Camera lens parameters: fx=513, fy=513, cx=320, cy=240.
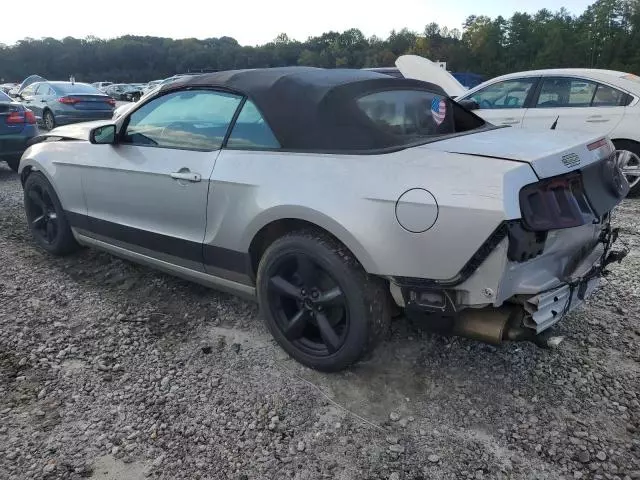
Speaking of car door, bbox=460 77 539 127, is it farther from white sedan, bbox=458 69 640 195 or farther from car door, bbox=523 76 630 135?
car door, bbox=523 76 630 135

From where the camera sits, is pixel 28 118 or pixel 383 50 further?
pixel 383 50

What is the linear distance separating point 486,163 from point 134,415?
1992 mm

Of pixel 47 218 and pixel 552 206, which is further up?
pixel 552 206

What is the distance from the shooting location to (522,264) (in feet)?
7.29

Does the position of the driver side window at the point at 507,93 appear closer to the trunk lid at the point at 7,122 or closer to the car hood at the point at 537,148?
the car hood at the point at 537,148

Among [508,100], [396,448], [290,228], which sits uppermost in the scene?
[508,100]

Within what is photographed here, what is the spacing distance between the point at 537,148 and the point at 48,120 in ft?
45.8

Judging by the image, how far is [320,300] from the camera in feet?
8.63

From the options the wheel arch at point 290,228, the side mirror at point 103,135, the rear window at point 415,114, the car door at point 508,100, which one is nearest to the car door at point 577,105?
the car door at point 508,100

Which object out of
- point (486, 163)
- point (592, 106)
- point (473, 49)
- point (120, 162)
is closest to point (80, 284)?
point (120, 162)

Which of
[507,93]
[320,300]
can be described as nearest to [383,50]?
[507,93]

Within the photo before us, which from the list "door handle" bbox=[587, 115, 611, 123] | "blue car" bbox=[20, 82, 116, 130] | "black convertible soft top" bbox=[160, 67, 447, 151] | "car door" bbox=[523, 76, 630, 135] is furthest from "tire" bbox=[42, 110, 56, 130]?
"door handle" bbox=[587, 115, 611, 123]

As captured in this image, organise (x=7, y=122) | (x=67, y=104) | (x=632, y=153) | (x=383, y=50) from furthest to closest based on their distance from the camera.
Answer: (x=383, y=50) < (x=67, y=104) < (x=7, y=122) < (x=632, y=153)

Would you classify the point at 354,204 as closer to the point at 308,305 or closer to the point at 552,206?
the point at 308,305
